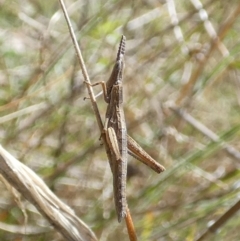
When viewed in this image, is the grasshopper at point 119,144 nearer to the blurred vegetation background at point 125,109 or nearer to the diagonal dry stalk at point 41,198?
the diagonal dry stalk at point 41,198

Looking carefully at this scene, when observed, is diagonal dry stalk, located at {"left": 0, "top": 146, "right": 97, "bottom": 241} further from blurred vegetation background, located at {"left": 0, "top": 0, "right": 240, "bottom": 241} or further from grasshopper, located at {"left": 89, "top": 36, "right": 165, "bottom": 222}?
blurred vegetation background, located at {"left": 0, "top": 0, "right": 240, "bottom": 241}

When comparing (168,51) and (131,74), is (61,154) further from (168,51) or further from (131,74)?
(168,51)

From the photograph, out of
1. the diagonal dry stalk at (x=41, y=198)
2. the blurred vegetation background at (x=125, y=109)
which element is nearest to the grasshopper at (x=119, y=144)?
the diagonal dry stalk at (x=41, y=198)

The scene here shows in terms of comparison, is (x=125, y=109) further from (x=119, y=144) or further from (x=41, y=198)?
(x=41, y=198)

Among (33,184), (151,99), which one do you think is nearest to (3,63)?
(151,99)

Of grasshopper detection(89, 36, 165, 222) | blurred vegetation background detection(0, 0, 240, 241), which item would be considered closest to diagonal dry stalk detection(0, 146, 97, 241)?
grasshopper detection(89, 36, 165, 222)

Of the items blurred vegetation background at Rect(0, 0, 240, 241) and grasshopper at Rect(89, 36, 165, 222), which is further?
blurred vegetation background at Rect(0, 0, 240, 241)
